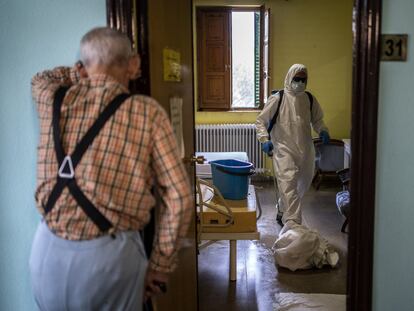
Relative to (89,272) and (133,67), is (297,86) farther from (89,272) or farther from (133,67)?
(89,272)

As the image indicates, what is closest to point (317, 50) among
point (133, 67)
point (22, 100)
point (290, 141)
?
point (290, 141)

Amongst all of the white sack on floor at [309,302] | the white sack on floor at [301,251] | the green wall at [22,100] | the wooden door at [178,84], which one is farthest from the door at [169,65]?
the white sack on floor at [301,251]

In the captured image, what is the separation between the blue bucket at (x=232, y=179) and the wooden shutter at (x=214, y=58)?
3.04 metres

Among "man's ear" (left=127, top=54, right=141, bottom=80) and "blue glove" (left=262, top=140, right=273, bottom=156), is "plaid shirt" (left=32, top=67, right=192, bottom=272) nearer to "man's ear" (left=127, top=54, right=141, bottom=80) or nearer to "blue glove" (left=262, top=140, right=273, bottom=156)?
"man's ear" (left=127, top=54, right=141, bottom=80)

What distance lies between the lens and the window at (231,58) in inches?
232

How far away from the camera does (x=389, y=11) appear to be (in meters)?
1.72

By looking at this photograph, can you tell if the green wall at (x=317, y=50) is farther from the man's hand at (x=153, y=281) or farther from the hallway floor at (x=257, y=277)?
the man's hand at (x=153, y=281)

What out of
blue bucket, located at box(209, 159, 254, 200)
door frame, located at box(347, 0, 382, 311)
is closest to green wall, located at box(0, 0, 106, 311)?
door frame, located at box(347, 0, 382, 311)

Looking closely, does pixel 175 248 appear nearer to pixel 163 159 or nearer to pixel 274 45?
pixel 163 159

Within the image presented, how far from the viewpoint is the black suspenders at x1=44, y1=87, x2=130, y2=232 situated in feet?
4.00

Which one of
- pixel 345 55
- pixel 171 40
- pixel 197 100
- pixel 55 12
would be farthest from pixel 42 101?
pixel 345 55

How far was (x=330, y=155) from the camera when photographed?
5.77 m

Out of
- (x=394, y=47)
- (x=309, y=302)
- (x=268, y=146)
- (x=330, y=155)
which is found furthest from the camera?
(x=330, y=155)

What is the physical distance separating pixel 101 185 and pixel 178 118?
80 centimetres
